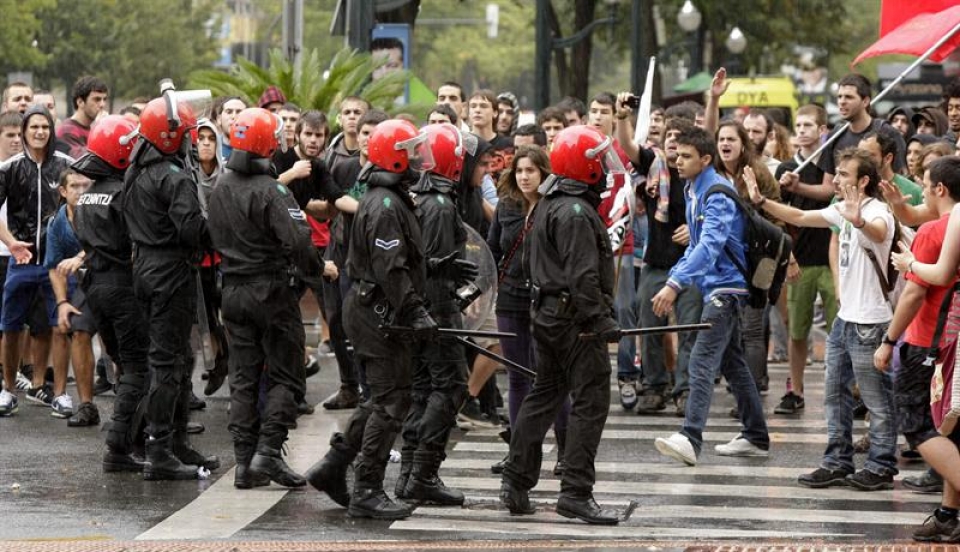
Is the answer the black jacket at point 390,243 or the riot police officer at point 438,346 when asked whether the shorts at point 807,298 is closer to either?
the riot police officer at point 438,346

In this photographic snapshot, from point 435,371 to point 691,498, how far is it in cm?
156

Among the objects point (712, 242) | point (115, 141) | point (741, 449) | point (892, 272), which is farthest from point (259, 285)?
point (892, 272)

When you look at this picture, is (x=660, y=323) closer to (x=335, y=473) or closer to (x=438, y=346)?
(x=438, y=346)

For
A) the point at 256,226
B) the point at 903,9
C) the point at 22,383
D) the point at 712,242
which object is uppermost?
the point at 903,9

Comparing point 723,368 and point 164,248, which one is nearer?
point 164,248

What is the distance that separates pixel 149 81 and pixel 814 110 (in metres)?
29.5

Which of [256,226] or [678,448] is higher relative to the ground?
[256,226]

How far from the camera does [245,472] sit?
9.78 metres

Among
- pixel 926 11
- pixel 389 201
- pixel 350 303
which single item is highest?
pixel 926 11

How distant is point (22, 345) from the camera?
558 inches

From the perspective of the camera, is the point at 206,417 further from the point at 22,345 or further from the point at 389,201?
the point at 389,201

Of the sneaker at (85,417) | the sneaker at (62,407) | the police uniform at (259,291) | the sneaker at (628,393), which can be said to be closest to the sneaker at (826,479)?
the police uniform at (259,291)

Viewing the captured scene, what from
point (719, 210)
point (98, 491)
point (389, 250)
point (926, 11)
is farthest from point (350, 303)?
point (926, 11)

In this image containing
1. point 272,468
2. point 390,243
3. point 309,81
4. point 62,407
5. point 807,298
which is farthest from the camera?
point 309,81
